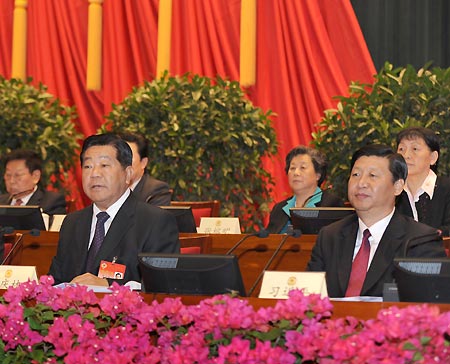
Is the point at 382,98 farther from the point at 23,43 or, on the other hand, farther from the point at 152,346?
the point at 152,346

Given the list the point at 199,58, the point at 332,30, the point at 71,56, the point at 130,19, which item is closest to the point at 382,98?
the point at 332,30

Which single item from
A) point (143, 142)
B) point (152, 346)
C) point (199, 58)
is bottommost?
point (152, 346)

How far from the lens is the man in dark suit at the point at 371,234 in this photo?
3.10 m

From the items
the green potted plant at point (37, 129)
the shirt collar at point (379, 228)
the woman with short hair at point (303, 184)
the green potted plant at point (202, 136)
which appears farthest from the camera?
the green potted plant at point (37, 129)

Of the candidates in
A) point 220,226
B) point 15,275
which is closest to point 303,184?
point 220,226

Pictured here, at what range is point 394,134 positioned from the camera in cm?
555

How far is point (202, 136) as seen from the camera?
6.18 metres

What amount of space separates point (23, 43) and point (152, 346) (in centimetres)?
591

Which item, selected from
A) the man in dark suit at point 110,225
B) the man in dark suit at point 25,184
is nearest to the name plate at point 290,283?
the man in dark suit at point 110,225

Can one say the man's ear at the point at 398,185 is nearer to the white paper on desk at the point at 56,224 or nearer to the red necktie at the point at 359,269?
the red necktie at the point at 359,269

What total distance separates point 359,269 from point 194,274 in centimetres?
92

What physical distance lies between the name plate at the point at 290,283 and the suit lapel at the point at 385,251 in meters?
0.67

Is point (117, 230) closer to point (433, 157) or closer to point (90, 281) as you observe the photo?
point (90, 281)

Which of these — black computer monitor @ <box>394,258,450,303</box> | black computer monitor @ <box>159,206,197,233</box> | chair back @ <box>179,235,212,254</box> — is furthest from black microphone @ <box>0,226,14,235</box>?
black computer monitor @ <box>394,258,450,303</box>
